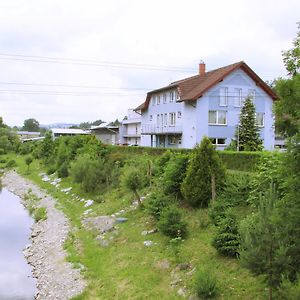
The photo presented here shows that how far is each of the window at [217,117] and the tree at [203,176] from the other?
995 inches

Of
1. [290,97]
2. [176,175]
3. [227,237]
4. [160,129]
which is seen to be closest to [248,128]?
[160,129]

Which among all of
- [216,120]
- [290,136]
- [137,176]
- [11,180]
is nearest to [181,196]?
[137,176]

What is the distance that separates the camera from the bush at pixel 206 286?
12547 mm

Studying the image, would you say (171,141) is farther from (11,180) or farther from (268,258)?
(268,258)

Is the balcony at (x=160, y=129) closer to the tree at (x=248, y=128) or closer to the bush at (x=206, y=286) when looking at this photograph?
the tree at (x=248, y=128)

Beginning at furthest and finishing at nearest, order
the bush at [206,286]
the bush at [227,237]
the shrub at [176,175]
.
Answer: the shrub at [176,175] → the bush at [227,237] → the bush at [206,286]

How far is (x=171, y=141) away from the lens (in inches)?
2025

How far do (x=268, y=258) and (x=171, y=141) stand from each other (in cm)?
4125

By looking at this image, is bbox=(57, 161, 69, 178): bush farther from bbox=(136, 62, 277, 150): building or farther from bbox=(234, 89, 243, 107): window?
bbox=(234, 89, 243, 107): window

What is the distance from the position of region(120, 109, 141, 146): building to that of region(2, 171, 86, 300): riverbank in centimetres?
3712

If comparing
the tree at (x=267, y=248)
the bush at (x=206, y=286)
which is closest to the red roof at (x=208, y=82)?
the bush at (x=206, y=286)

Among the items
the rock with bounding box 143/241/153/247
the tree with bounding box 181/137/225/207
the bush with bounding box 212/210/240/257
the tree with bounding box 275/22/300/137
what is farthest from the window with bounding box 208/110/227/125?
the tree with bounding box 275/22/300/137

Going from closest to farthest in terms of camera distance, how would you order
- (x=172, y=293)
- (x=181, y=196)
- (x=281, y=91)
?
(x=281, y=91)
(x=172, y=293)
(x=181, y=196)

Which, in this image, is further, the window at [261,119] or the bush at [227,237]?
the window at [261,119]
